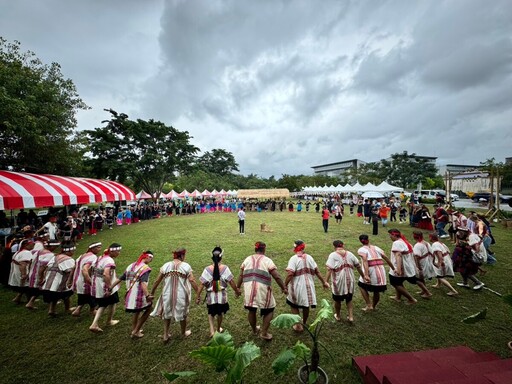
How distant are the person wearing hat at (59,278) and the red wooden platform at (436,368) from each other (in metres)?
5.38

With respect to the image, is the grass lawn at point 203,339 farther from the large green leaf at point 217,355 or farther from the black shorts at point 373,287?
the large green leaf at point 217,355

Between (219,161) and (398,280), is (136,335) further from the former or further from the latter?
(219,161)

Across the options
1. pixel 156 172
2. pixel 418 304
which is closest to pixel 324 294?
pixel 418 304

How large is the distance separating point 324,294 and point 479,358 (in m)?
2.86

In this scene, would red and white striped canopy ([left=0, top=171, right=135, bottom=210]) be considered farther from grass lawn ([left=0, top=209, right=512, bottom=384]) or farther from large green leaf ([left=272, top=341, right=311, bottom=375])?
large green leaf ([left=272, top=341, right=311, bottom=375])

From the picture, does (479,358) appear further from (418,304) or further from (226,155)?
(226,155)

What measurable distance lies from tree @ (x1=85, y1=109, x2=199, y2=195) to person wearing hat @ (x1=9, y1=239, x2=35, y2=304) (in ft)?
58.3

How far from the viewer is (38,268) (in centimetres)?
485

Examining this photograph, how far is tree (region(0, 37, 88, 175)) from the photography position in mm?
7551

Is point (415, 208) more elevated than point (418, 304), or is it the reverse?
point (415, 208)

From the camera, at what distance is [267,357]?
3.44m

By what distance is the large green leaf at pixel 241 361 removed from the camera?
5.58 ft

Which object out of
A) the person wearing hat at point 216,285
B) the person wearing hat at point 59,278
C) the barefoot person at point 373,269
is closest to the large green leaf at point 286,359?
the person wearing hat at point 216,285

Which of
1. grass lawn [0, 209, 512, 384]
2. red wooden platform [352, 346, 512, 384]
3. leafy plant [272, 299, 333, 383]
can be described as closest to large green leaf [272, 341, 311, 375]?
leafy plant [272, 299, 333, 383]
